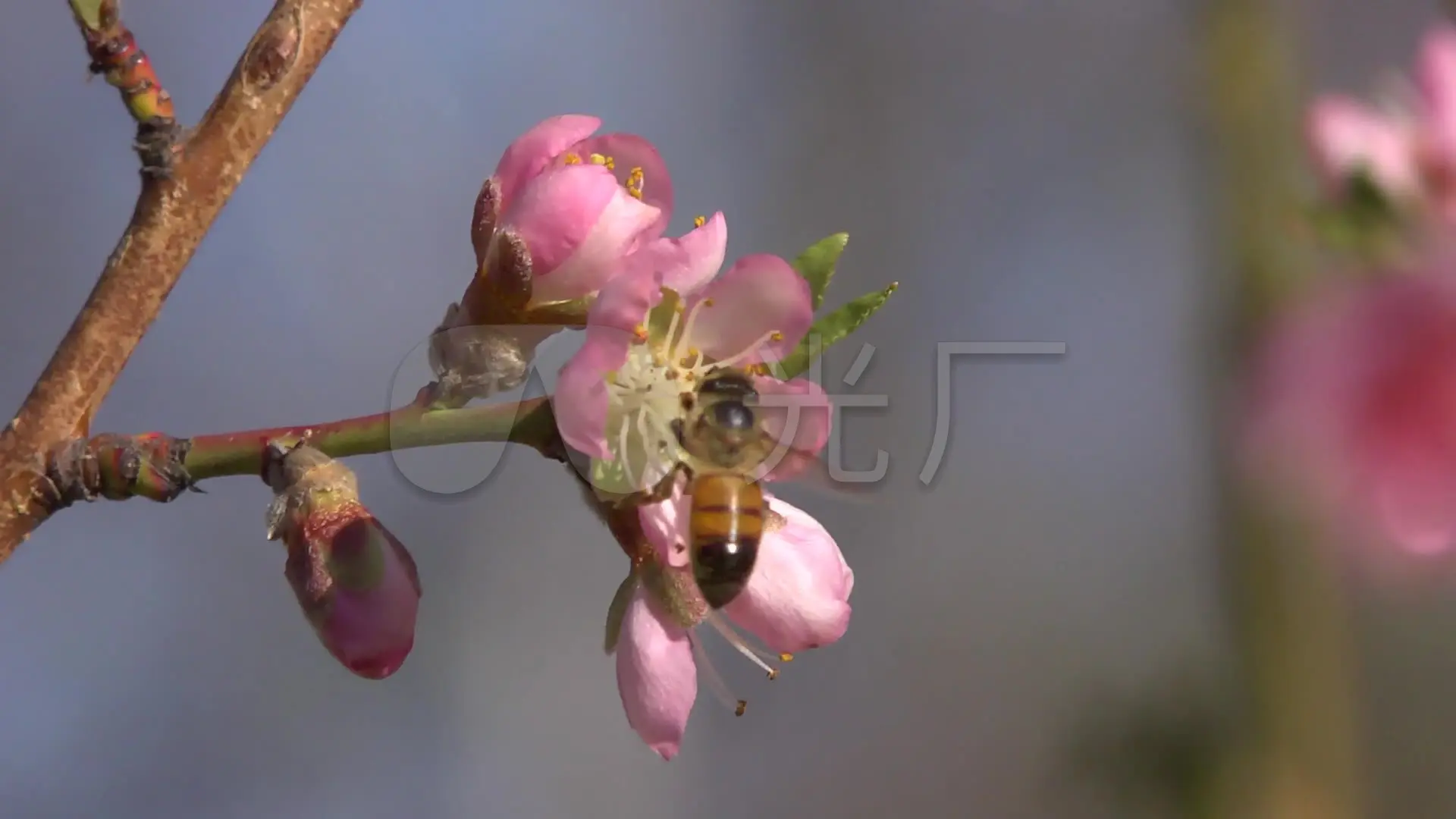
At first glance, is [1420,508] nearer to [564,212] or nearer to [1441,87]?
[1441,87]

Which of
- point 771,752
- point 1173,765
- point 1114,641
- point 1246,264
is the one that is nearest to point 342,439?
point 1246,264

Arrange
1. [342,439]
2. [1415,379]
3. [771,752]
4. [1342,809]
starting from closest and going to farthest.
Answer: [342,439]
[1415,379]
[1342,809]
[771,752]

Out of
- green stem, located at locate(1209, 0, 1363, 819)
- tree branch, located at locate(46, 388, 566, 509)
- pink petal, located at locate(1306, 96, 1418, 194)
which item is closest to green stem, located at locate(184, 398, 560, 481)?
tree branch, located at locate(46, 388, 566, 509)

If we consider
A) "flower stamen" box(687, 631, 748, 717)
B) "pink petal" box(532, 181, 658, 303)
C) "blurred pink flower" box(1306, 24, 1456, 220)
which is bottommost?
"flower stamen" box(687, 631, 748, 717)

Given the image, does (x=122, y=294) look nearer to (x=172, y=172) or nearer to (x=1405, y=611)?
(x=172, y=172)

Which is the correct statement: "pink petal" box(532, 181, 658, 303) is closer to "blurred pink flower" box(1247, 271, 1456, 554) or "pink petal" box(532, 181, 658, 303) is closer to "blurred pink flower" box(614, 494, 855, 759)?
"blurred pink flower" box(614, 494, 855, 759)
